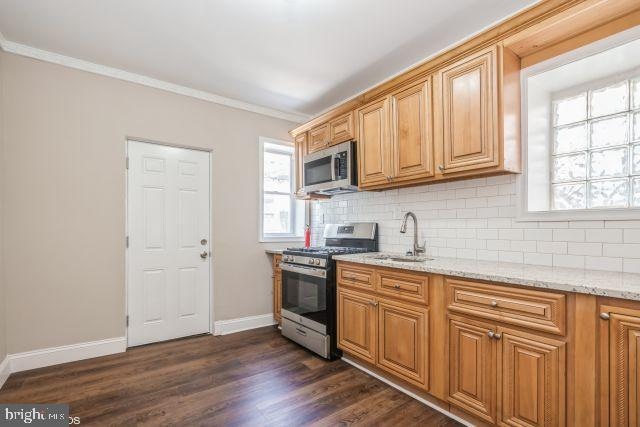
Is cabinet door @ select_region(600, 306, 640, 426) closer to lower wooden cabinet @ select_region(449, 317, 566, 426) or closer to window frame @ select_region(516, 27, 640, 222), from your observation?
lower wooden cabinet @ select_region(449, 317, 566, 426)

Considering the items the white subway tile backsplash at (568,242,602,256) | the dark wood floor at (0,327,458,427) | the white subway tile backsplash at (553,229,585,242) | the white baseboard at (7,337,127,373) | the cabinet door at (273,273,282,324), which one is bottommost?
the dark wood floor at (0,327,458,427)

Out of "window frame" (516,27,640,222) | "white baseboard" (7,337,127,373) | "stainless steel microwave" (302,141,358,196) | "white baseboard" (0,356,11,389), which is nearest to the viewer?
"window frame" (516,27,640,222)

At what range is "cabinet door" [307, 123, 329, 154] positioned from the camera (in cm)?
343

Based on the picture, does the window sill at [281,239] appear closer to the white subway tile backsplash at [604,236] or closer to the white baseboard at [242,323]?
the white baseboard at [242,323]

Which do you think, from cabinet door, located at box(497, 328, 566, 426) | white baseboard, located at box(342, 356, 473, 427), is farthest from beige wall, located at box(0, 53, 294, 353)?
cabinet door, located at box(497, 328, 566, 426)

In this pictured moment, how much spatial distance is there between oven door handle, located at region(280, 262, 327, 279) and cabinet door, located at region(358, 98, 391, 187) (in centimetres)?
90

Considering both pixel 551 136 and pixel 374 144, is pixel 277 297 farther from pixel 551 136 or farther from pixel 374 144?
pixel 551 136

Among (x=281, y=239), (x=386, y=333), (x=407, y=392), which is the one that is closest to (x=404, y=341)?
(x=386, y=333)

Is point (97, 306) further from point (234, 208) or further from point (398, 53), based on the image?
point (398, 53)

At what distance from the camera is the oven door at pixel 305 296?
112 inches

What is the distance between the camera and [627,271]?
1751 mm

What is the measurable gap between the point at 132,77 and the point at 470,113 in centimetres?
304

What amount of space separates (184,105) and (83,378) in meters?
2.62

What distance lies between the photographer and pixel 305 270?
3.03 m
